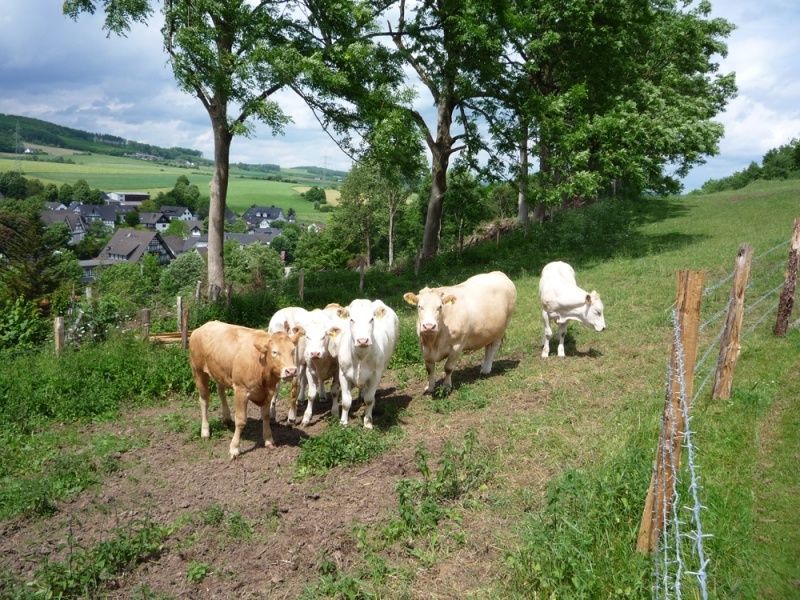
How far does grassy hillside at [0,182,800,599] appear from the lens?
4895 millimetres

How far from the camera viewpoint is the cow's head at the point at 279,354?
25.8 feet

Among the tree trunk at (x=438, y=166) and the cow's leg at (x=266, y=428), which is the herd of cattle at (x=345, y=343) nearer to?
the cow's leg at (x=266, y=428)

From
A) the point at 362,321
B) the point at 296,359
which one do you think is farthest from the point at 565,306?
the point at 296,359

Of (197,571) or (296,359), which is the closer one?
(197,571)

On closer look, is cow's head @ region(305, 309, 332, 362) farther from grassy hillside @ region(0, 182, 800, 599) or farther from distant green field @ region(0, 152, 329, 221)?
distant green field @ region(0, 152, 329, 221)

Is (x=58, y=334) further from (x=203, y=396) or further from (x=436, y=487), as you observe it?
(x=436, y=487)

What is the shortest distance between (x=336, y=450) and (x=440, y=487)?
1.81 meters

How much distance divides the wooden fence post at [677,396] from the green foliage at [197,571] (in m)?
3.95

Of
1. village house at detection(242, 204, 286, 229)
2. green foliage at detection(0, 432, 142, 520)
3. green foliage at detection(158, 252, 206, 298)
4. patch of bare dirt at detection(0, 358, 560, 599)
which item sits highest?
patch of bare dirt at detection(0, 358, 560, 599)

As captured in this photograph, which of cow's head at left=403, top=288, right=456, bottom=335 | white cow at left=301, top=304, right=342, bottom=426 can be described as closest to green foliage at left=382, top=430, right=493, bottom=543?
cow's head at left=403, top=288, right=456, bottom=335

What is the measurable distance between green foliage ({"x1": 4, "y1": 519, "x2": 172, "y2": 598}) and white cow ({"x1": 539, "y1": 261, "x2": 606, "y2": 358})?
8103 millimetres

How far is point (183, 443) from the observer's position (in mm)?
8984

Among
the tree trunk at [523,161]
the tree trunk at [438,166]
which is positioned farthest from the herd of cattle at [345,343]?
the tree trunk at [438,166]

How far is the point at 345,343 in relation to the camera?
9094 mm
